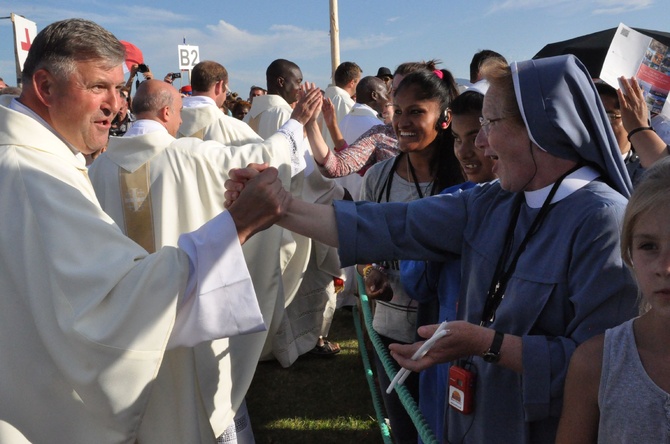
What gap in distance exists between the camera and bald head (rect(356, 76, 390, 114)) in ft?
22.7

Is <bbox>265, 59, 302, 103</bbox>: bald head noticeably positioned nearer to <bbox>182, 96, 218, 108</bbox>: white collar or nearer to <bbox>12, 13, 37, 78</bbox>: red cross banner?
<bbox>182, 96, 218, 108</bbox>: white collar

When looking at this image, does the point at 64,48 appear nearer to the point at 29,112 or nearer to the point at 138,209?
the point at 29,112

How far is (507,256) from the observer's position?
1797 millimetres

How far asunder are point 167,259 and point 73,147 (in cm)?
63

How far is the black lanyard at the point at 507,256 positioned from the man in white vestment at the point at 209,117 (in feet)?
11.8

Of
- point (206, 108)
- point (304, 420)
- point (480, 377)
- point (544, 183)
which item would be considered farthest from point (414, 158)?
point (206, 108)

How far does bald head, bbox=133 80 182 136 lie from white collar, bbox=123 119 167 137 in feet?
0.38

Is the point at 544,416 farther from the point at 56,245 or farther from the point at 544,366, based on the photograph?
the point at 56,245

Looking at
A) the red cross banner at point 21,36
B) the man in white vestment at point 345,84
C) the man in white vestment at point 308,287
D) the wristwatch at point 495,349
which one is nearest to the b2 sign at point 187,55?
the red cross banner at point 21,36

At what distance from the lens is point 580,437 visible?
1.50 metres

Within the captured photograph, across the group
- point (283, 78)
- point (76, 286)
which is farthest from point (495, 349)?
point (283, 78)

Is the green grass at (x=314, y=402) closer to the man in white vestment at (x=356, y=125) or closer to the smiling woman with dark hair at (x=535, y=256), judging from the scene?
the man in white vestment at (x=356, y=125)

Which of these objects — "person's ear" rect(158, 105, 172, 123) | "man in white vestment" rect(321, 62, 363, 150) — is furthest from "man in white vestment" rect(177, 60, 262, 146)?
"man in white vestment" rect(321, 62, 363, 150)

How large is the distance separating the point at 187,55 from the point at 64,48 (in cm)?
1127
